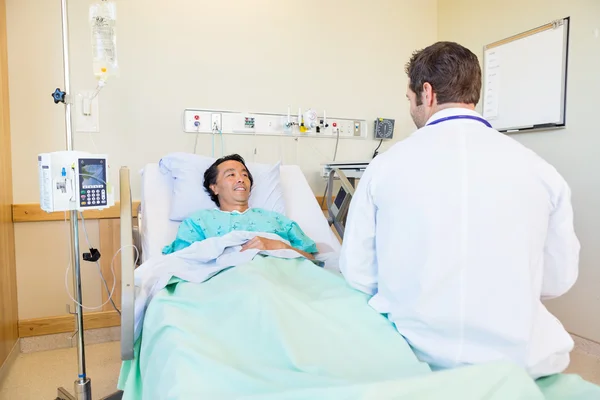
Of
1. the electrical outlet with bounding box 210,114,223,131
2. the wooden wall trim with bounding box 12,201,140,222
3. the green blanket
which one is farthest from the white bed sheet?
the green blanket

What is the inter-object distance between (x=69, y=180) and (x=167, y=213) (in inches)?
27.5

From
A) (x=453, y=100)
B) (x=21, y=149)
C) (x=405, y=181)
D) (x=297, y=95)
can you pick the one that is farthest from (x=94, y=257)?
(x=297, y=95)

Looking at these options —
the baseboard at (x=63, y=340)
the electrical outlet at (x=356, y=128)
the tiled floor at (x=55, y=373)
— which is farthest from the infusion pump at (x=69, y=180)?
the electrical outlet at (x=356, y=128)

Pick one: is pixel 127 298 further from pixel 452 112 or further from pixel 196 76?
pixel 196 76

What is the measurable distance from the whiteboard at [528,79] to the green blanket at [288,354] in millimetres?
1841

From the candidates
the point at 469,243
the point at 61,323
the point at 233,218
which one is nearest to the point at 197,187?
the point at 233,218

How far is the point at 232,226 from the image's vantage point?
193cm

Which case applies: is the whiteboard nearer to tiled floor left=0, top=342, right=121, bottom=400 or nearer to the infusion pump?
the infusion pump

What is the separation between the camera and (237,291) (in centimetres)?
113

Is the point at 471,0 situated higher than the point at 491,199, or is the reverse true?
Answer: the point at 471,0

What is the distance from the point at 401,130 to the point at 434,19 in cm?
88

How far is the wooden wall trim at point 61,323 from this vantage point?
226 cm

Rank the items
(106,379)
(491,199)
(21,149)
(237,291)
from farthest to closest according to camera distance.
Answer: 1. (21,149)
2. (106,379)
3. (237,291)
4. (491,199)

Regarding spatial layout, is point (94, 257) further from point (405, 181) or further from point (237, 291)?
point (405, 181)
